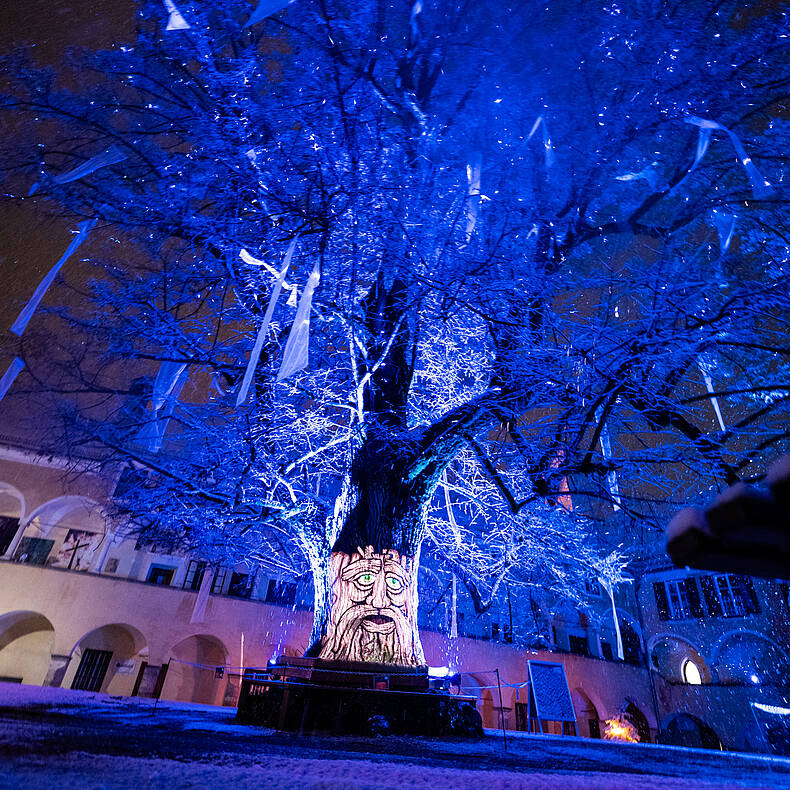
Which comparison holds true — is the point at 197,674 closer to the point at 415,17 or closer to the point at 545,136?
the point at 545,136

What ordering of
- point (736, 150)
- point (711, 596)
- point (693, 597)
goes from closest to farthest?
point (736, 150), point (711, 596), point (693, 597)

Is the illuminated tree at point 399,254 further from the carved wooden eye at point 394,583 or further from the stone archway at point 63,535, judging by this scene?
the stone archway at point 63,535

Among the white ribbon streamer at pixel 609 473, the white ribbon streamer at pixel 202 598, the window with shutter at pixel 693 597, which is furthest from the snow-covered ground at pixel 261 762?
the window with shutter at pixel 693 597

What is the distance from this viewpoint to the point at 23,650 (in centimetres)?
1948

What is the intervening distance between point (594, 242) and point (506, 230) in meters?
3.00

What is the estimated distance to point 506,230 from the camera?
7059 millimetres

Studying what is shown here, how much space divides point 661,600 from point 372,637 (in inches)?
986

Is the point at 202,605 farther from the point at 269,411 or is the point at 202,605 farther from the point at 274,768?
the point at 274,768

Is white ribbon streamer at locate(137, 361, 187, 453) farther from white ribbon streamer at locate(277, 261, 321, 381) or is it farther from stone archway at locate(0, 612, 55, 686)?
stone archway at locate(0, 612, 55, 686)

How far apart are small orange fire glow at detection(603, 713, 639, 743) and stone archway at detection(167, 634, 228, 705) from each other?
18.1 m

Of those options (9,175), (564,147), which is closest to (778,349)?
(564,147)

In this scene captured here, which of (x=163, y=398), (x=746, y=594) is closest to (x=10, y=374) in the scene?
(x=163, y=398)

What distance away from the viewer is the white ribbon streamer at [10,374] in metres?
7.01

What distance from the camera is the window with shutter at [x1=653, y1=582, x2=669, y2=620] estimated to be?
82.3ft
